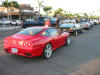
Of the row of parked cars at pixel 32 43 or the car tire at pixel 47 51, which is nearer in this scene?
the row of parked cars at pixel 32 43

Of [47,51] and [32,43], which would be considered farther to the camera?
[47,51]

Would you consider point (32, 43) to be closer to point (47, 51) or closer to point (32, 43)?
point (32, 43)

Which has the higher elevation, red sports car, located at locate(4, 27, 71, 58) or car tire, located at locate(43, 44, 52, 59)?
red sports car, located at locate(4, 27, 71, 58)

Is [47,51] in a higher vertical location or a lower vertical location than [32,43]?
lower

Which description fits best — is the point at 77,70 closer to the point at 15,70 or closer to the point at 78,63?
the point at 78,63

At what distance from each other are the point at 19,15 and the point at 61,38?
3980cm

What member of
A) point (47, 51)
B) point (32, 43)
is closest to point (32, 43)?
point (32, 43)

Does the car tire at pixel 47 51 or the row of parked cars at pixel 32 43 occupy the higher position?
the row of parked cars at pixel 32 43

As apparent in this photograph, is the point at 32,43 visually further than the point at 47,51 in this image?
No

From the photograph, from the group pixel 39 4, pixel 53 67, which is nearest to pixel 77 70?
pixel 53 67

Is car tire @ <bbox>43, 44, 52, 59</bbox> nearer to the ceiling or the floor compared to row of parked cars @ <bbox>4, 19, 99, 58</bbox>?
nearer to the floor

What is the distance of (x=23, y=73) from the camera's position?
381cm

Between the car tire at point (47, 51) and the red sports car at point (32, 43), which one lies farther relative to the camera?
the car tire at point (47, 51)

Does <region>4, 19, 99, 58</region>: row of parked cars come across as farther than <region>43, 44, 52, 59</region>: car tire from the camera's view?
No
